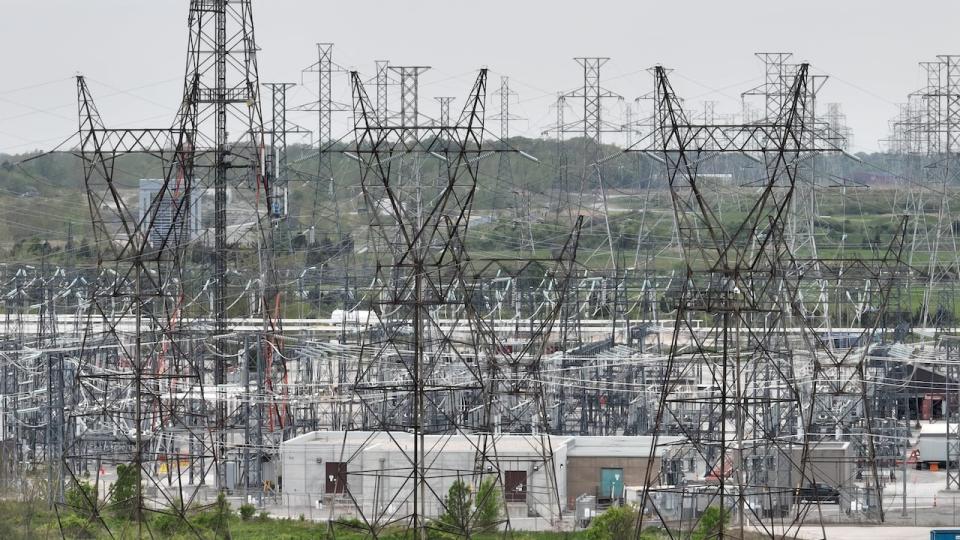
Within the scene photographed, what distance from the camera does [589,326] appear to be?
6438 centimetres

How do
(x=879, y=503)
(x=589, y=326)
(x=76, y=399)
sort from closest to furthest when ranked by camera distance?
1. (x=879, y=503)
2. (x=76, y=399)
3. (x=589, y=326)

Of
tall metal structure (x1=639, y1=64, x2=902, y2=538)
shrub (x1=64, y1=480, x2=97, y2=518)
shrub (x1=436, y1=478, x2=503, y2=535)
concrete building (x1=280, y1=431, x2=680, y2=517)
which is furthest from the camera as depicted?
concrete building (x1=280, y1=431, x2=680, y2=517)

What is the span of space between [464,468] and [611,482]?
334 centimetres

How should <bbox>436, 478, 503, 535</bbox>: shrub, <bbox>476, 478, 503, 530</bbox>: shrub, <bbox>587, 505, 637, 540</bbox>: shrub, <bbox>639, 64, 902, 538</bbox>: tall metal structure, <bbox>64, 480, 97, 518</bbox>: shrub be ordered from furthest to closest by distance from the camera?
<bbox>64, 480, 97, 518</bbox>: shrub → <bbox>476, 478, 503, 530</bbox>: shrub → <bbox>587, 505, 637, 540</bbox>: shrub → <bbox>436, 478, 503, 535</bbox>: shrub → <bbox>639, 64, 902, 538</bbox>: tall metal structure

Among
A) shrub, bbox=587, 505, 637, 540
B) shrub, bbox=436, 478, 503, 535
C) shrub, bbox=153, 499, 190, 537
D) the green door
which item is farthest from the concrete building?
shrub, bbox=587, 505, 637, 540

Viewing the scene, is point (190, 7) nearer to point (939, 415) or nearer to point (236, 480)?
point (236, 480)

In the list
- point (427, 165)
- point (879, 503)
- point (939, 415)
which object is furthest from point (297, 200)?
point (879, 503)

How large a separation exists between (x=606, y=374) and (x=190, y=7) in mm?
15146

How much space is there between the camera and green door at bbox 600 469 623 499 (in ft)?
116

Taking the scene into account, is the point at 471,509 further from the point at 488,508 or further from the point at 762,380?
the point at 762,380

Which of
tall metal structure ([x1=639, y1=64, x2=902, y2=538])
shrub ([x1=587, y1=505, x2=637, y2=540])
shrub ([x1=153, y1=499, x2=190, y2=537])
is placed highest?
tall metal structure ([x1=639, y1=64, x2=902, y2=538])

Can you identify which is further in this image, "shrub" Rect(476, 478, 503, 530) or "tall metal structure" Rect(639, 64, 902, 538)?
"shrub" Rect(476, 478, 503, 530)

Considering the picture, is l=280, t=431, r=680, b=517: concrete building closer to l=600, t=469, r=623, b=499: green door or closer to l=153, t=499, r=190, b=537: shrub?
l=600, t=469, r=623, b=499: green door

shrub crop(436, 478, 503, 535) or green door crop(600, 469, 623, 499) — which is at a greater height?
shrub crop(436, 478, 503, 535)
